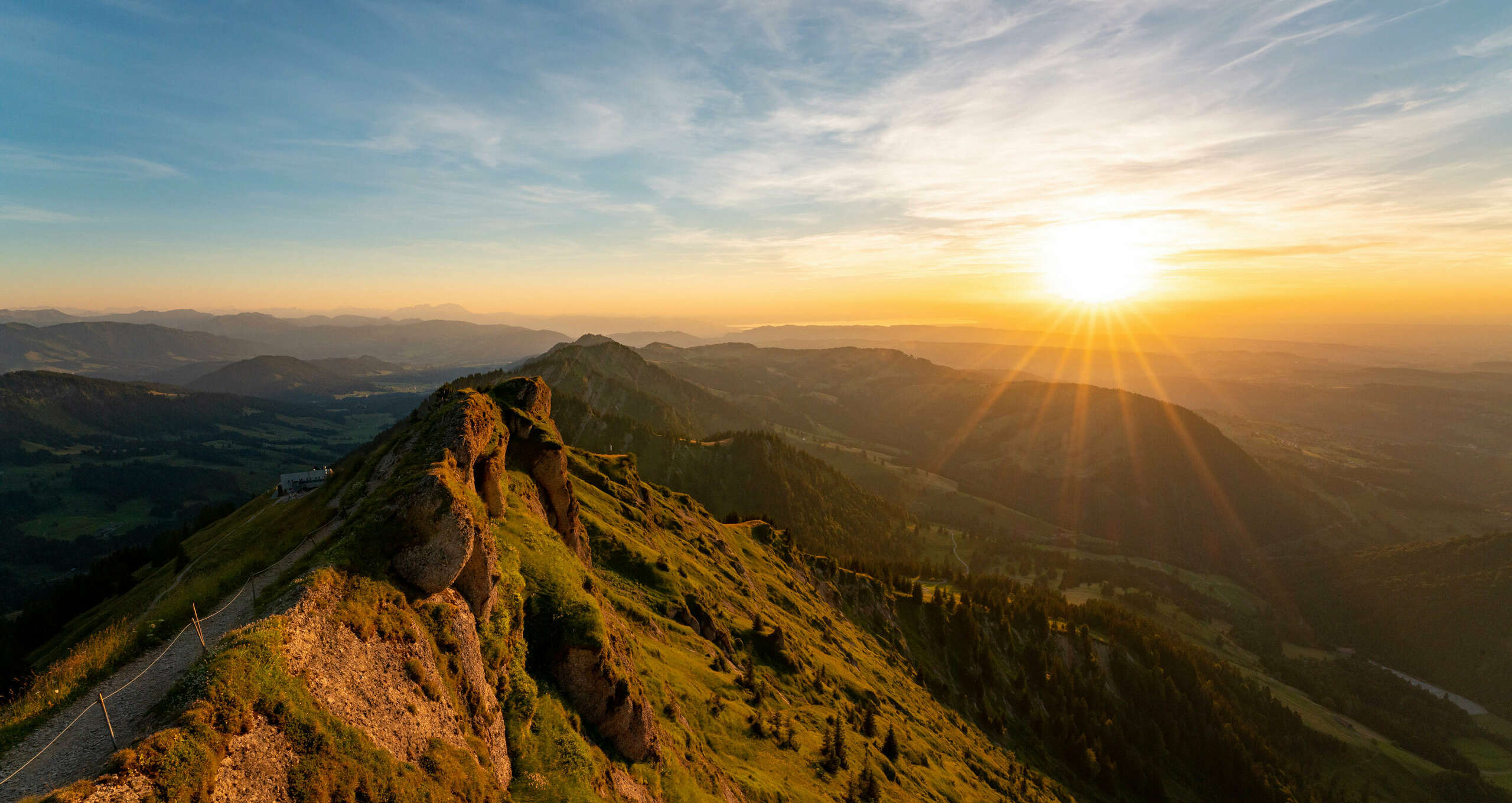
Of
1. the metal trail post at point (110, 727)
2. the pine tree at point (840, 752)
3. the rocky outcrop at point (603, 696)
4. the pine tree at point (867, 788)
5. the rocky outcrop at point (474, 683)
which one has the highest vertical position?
the metal trail post at point (110, 727)

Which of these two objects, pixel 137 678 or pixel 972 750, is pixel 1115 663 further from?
pixel 137 678

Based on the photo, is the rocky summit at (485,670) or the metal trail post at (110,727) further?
the rocky summit at (485,670)

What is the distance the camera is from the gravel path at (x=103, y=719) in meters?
16.5

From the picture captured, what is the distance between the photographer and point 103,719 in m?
18.8

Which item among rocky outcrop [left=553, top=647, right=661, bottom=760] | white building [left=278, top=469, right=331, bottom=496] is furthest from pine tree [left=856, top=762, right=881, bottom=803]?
white building [left=278, top=469, right=331, bottom=496]

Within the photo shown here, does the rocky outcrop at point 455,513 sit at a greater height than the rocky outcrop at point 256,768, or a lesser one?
greater

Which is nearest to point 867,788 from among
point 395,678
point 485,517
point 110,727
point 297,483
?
point 485,517

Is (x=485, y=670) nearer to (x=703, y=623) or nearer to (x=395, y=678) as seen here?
(x=395, y=678)

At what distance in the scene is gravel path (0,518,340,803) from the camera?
54.0 ft

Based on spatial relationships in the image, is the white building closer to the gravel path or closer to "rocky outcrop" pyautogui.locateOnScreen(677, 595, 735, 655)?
"rocky outcrop" pyautogui.locateOnScreen(677, 595, 735, 655)

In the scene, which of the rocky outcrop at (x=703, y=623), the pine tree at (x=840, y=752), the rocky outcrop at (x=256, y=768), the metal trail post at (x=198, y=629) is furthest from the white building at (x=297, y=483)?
the pine tree at (x=840, y=752)

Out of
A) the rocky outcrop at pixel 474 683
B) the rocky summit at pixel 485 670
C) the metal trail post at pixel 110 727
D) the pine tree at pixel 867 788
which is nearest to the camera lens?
the metal trail post at pixel 110 727

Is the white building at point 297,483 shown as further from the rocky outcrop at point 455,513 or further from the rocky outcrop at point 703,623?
the rocky outcrop at point 455,513

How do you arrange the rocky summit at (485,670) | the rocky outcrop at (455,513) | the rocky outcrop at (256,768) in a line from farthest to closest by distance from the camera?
1. the rocky outcrop at (455,513)
2. the rocky summit at (485,670)
3. the rocky outcrop at (256,768)
